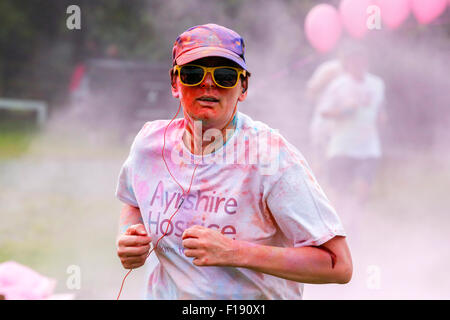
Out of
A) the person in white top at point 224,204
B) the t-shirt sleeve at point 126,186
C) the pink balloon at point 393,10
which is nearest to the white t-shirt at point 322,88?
the pink balloon at point 393,10

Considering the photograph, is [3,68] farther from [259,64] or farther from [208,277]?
[208,277]

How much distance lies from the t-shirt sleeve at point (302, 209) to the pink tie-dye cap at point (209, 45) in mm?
369

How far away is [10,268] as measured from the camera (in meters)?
2.87

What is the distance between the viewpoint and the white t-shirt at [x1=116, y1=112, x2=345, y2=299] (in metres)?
1.72

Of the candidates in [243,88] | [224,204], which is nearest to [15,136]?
[243,88]

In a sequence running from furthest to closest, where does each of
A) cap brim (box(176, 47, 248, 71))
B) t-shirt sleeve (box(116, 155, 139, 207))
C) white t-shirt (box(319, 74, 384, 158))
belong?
white t-shirt (box(319, 74, 384, 158)) → t-shirt sleeve (box(116, 155, 139, 207)) → cap brim (box(176, 47, 248, 71))

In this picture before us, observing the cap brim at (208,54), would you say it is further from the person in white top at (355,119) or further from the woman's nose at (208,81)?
the person in white top at (355,119)

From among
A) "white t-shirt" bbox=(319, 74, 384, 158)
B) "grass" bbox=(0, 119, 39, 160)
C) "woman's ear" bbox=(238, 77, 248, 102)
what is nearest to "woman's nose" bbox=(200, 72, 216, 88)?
"woman's ear" bbox=(238, 77, 248, 102)

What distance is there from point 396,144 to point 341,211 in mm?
5887

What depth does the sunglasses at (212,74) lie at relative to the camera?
1.80m

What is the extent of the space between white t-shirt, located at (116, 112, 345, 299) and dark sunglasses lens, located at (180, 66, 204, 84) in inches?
7.0

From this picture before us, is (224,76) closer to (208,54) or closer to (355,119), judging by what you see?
(208,54)

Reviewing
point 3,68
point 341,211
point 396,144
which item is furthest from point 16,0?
point 341,211

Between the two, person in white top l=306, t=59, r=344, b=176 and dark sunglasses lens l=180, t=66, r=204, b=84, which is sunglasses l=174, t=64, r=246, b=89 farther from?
person in white top l=306, t=59, r=344, b=176
